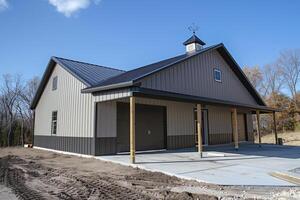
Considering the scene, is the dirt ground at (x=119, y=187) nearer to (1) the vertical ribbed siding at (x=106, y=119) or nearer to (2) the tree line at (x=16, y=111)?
(1) the vertical ribbed siding at (x=106, y=119)

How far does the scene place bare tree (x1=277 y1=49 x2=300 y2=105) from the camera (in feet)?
111

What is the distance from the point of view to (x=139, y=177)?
6512 millimetres

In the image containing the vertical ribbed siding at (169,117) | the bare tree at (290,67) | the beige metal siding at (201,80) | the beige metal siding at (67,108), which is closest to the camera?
the beige metal siding at (201,80)

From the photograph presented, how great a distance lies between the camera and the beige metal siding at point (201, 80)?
35.8ft

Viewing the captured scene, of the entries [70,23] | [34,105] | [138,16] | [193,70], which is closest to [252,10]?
[193,70]

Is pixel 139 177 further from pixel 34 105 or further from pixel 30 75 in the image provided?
pixel 30 75

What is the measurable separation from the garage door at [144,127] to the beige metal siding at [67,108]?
4.91 feet

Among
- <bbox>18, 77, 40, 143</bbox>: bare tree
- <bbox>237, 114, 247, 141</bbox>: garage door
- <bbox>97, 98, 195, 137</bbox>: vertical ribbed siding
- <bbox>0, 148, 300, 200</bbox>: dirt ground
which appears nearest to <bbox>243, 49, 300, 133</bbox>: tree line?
<bbox>237, 114, 247, 141</bbox>: garage door

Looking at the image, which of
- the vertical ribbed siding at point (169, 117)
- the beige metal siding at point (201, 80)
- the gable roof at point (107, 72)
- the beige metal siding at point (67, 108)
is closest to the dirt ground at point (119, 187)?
the gable roof at point (107, 72)

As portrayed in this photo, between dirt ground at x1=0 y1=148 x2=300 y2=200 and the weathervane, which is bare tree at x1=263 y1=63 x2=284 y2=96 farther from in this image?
dirt ground at x1=0 y1=148 x2=300 y2=200

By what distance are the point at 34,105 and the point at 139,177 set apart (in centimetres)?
1402

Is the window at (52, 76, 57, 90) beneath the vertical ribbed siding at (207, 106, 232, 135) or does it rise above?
above

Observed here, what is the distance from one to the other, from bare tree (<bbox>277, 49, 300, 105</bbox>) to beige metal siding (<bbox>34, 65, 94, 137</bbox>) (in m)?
30.6

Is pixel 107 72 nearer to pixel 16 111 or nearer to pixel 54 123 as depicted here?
pixel 54 123
